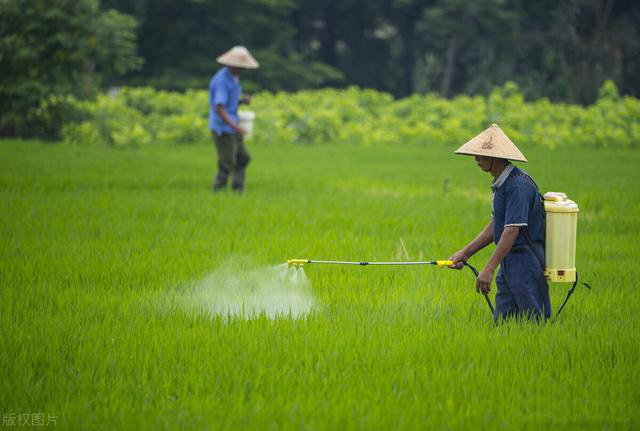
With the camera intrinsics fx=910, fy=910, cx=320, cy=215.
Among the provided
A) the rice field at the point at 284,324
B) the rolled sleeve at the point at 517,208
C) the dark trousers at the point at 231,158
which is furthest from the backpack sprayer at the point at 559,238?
the dark trousers at the point at 231,158

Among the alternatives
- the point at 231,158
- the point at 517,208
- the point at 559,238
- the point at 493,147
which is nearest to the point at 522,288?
the point at 559,238

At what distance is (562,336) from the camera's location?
16.3ft

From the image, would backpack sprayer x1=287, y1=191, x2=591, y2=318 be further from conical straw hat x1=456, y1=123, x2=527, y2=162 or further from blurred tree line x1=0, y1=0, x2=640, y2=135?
blurred tree line x1=0, y1=0, x2=640, y2=135

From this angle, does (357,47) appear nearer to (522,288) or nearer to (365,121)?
(365,121)

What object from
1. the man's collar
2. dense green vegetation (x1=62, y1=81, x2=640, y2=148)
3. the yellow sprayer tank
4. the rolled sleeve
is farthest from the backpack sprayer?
dense green vegetation (x1=62, y1=81, x2=640, y2=148)

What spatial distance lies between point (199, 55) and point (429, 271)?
1209 inches

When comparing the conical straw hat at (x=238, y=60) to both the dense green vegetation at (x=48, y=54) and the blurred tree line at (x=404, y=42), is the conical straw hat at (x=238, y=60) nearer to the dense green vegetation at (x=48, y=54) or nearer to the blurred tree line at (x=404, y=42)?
the dense green vegetation at (x=48, y=54)

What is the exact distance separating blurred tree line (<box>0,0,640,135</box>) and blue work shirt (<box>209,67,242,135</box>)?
895 centimetres

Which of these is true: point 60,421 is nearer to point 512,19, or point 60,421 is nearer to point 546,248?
point 546,248

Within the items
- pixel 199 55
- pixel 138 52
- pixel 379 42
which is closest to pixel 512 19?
pixel 379 42

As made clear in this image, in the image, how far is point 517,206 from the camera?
4.87 m

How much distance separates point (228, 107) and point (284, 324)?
20.2 feet

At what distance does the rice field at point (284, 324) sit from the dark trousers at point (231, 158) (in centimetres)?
49

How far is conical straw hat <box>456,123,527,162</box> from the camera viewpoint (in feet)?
16.0
